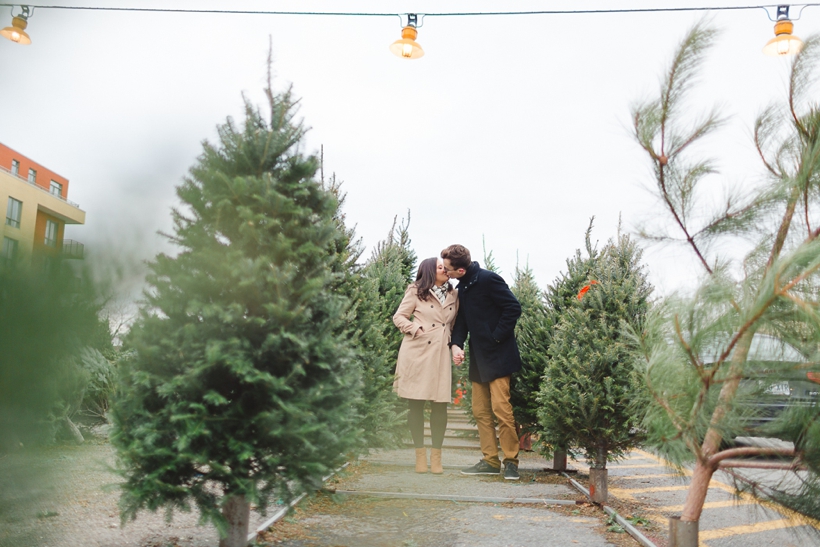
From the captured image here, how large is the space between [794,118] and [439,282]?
371 cm

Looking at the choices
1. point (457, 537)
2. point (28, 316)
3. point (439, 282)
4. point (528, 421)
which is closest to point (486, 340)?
point (439, 282)

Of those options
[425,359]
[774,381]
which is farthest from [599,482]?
[774,381]

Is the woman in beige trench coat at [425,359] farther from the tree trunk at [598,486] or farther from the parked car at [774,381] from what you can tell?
the parked car at [774,381]

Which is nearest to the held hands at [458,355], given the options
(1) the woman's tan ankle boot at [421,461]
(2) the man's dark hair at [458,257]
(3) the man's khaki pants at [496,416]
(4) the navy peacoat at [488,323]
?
(4) the navy peacoat at [488,323]

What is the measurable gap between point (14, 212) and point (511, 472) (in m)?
5.36

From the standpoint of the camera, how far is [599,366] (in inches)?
183

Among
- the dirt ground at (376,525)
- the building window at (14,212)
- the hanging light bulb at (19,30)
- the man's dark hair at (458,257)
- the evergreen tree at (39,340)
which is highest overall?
the man's dark hair at (458,257)

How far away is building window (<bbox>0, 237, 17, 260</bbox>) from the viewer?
1.86 feet

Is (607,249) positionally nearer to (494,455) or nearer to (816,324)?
(494,455)

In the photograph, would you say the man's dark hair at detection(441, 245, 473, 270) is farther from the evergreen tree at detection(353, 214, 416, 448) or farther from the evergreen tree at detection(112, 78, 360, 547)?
the evergreen tree at detection(112, 78, 360, 547)

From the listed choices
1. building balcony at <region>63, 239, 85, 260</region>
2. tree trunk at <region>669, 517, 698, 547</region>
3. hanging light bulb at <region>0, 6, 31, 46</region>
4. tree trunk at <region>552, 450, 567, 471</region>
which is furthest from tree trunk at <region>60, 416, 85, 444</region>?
tree trunk at <region>552, 450, 567, 471</region>

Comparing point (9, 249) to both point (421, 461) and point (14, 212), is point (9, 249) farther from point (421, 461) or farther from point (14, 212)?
point (421, 461)

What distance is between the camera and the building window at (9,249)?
0.57 metres

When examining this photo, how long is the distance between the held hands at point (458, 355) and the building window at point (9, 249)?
5044 millimetres
